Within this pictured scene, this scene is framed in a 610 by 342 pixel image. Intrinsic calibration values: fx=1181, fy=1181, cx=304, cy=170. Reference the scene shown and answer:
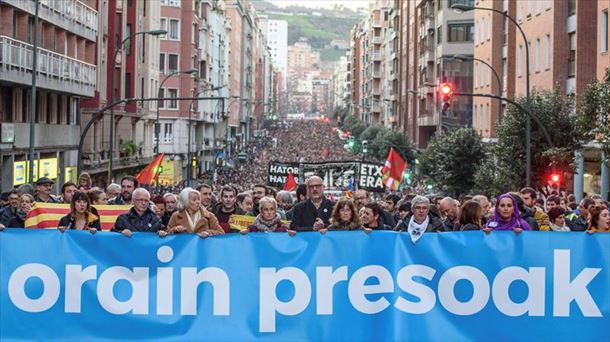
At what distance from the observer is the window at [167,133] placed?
8200 cm

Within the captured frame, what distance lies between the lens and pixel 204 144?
98812 mm

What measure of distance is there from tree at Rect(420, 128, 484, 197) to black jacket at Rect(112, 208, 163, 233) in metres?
42.9

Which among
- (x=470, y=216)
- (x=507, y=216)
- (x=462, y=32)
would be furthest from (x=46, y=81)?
(x=462, y=32)

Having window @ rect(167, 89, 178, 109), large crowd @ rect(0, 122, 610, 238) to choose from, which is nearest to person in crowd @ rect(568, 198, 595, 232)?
large crowd @ rect(0, 122, 610, 238)

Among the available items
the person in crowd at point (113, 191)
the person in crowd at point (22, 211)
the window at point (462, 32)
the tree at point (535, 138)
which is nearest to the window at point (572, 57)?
the tree at point (535, 138)

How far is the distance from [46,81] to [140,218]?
29.8m

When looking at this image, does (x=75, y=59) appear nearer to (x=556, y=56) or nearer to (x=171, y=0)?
(x=556, y=56)

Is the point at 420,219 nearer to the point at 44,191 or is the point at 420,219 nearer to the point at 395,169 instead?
the point at 44,191

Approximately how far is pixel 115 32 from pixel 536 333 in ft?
170

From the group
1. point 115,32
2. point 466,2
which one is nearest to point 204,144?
point 466,2

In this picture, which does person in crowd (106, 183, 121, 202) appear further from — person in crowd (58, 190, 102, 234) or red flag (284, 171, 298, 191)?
red flag (284, 171, 298, 191)

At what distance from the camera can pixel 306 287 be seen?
10242 millimetres

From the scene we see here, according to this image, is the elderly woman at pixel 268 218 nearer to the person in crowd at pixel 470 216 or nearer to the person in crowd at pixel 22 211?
the person in crowd at pixel 470 216

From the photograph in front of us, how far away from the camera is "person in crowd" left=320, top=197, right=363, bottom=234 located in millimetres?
11125
